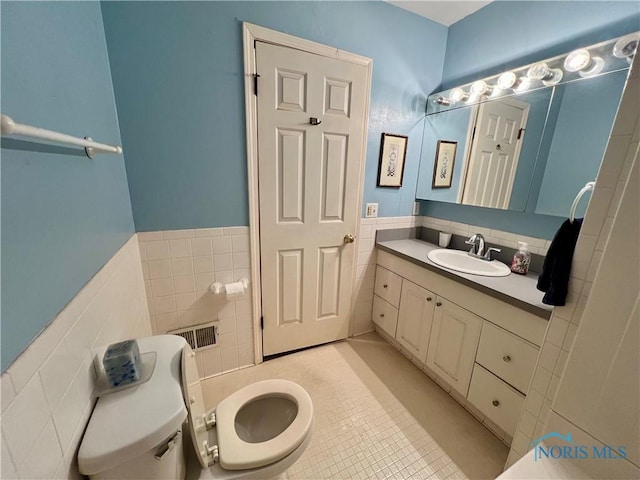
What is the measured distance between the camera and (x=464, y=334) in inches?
56.0

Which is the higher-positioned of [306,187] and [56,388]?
[306,187]

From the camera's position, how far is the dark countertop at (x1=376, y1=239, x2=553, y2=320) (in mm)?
1099

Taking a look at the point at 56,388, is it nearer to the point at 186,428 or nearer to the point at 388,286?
the point at 186,428

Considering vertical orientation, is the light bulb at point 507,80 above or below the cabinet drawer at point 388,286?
above

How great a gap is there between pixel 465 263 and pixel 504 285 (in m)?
0.49

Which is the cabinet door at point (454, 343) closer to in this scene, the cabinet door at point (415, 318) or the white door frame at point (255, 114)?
the cabinet door at point (415, 318)

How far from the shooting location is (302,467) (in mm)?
1206

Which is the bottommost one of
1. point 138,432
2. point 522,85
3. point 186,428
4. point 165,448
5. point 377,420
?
point 377,420

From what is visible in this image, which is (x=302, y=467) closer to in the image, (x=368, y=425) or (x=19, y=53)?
(x=368, y=425)

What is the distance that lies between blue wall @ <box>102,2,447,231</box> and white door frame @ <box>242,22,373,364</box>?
36mm

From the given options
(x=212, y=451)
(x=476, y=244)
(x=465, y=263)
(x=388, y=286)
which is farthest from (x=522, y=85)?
(x=212, y=451)

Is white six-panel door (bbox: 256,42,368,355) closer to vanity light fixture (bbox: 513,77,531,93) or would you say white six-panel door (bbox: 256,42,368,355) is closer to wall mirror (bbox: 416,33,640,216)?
wall mirror (bbox: 416,33,640,216)

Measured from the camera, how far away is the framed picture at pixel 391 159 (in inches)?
73.1

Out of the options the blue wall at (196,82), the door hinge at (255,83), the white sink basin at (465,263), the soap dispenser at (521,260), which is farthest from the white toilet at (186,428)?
the soap dispenser at (521,260)
